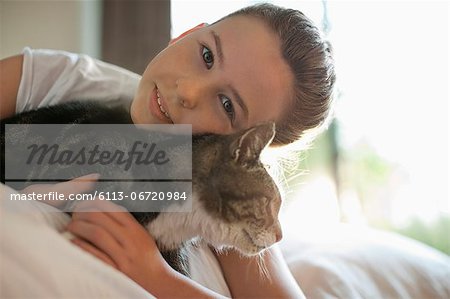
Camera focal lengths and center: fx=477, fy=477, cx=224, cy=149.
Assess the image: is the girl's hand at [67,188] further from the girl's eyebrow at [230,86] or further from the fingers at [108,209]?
the girl's eyebrow at [230,86]

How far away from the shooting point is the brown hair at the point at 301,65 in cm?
102

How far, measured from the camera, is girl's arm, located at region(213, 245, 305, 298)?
102 cm

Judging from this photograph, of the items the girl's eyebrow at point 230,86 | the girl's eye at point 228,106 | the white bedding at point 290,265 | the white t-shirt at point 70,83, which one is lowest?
the white bedding at point 290,265

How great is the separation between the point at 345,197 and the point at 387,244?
1.22 m

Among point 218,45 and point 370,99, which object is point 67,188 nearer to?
point 218,45

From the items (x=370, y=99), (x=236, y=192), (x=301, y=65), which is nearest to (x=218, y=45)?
(x=301, y=65)

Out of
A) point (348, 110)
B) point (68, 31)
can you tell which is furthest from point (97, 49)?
point (348, 110)

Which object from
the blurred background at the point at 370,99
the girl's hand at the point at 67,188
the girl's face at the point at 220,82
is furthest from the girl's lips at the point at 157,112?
the blurred background at the point at 370,99

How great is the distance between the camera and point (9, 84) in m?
1.14

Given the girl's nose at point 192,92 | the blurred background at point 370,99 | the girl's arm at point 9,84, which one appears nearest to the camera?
the girl's nose at point 192,92

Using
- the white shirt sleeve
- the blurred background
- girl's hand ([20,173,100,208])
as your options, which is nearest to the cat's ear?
girl's hand ([20,173,100,208])

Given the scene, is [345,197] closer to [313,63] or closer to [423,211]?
[423,211]

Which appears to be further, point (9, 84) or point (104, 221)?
point (9, 84)

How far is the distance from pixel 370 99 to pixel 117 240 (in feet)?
6.44
